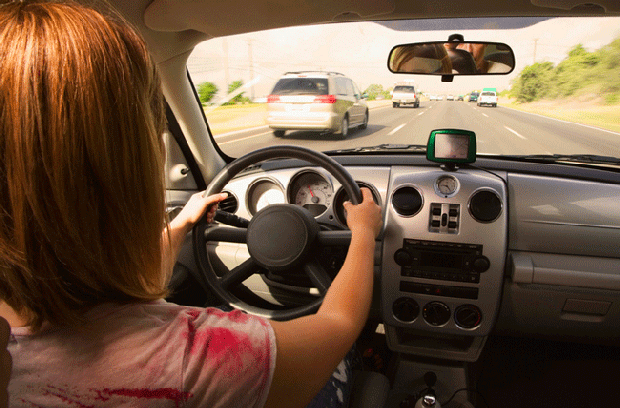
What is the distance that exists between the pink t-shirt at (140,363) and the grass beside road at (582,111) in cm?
554

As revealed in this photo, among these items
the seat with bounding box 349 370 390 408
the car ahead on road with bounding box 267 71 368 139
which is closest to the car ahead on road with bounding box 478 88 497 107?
the car ahead on road with bounding box 267 71 368 139

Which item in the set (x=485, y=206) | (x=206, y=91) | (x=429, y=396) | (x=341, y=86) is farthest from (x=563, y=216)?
(x=341, y=86)

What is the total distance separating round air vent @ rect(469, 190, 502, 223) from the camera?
99.3 inches

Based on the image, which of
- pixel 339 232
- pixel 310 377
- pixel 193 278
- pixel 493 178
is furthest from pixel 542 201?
pixel 193 278

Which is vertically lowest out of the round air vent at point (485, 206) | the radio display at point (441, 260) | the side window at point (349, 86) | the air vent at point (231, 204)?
the radio display at point (441, 260)

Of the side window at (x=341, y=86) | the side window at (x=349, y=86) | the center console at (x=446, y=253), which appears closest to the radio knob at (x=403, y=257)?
the center console at (x=446, y=253)

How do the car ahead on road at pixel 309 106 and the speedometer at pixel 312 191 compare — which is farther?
the car ahead on road at pixel 309 106

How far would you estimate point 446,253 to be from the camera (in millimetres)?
2570

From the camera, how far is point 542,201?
263 cm

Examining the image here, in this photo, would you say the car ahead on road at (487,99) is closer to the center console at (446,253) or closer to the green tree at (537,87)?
the green tree at (537,87)

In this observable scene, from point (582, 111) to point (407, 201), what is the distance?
311 inches

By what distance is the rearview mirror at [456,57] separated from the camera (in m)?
2.89

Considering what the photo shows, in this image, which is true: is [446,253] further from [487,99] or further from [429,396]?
[487,99]

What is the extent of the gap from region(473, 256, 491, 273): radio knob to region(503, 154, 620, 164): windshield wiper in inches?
37.1
